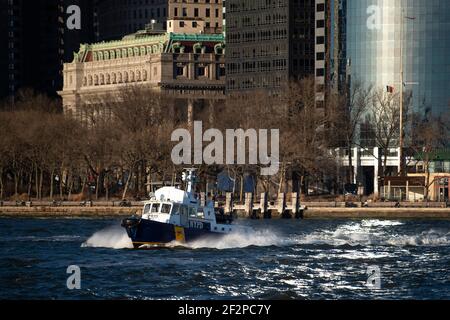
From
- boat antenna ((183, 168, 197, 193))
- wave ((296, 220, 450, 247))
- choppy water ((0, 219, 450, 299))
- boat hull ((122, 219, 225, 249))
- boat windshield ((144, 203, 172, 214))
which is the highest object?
boat antenna ((183, 168, 197, 193))

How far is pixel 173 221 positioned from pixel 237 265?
45.9ft

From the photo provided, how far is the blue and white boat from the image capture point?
135875 millimetres

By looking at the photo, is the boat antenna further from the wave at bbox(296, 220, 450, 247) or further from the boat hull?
the wave at bbox(296, 220, 450, 247)

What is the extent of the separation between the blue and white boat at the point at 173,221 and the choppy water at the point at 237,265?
104 centimetres

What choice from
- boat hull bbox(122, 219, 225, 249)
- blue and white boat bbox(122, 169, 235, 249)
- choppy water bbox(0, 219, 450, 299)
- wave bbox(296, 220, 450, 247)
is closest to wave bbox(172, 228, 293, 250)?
choppy water bbox(0, 219, 450, 299)

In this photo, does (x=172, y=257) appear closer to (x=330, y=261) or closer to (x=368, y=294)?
(x=330, y=261)

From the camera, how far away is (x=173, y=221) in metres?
137

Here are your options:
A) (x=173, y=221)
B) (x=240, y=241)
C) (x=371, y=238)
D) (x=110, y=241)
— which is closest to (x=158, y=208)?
(x=173, y=221)

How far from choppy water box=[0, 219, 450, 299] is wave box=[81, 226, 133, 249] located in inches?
3.9

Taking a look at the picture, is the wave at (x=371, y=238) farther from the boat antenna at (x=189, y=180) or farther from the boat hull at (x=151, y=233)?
the boat hull at (x=151, y=233)

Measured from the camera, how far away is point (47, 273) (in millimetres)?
118000
